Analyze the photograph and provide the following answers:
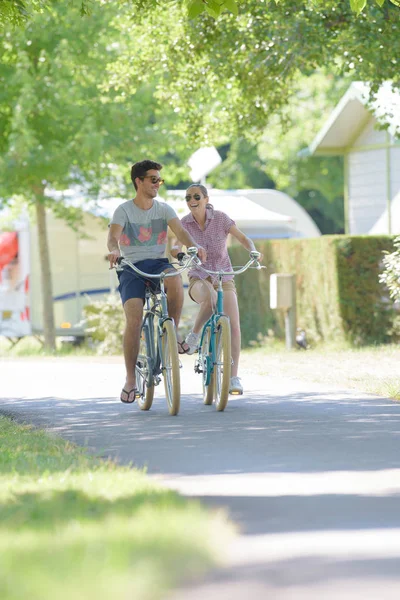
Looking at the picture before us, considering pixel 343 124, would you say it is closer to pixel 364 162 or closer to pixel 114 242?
pixel 364 162

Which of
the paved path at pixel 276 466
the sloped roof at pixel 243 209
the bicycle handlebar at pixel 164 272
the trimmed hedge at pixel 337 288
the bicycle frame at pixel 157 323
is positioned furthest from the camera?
the sloped roof at pixel 243 209

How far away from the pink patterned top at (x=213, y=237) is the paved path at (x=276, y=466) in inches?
43.5

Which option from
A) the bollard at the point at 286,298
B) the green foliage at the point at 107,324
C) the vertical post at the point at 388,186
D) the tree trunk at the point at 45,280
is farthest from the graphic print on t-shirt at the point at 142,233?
the vertical post at the point at 388,186

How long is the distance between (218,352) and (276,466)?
3010 mm

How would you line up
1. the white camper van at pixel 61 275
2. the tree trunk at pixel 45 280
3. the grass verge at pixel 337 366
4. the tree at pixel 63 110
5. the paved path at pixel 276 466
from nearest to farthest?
the paved path at pixel 276 466
the grass verge at pixel 337 366
the tree at pixel 63 110
the tree trunk at pixel 45 280
the white camper van at pixel 61 275

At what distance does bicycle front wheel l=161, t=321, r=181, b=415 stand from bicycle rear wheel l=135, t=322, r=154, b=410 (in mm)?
164

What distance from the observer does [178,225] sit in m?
9.89

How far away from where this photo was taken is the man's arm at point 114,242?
9.55 meters

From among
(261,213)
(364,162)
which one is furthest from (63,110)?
(364,162)

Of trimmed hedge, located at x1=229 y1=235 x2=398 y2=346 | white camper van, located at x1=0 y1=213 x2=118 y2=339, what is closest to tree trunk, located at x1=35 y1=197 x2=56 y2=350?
white camper van, located at x1=0 y1=213 x2=118 y2=339

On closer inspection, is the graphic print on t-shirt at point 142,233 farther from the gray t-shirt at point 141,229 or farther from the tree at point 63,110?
the tree at point 63,110

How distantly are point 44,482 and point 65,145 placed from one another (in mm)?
17427

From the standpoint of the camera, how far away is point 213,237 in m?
10.5

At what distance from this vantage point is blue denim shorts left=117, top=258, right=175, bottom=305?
32.4 feet
